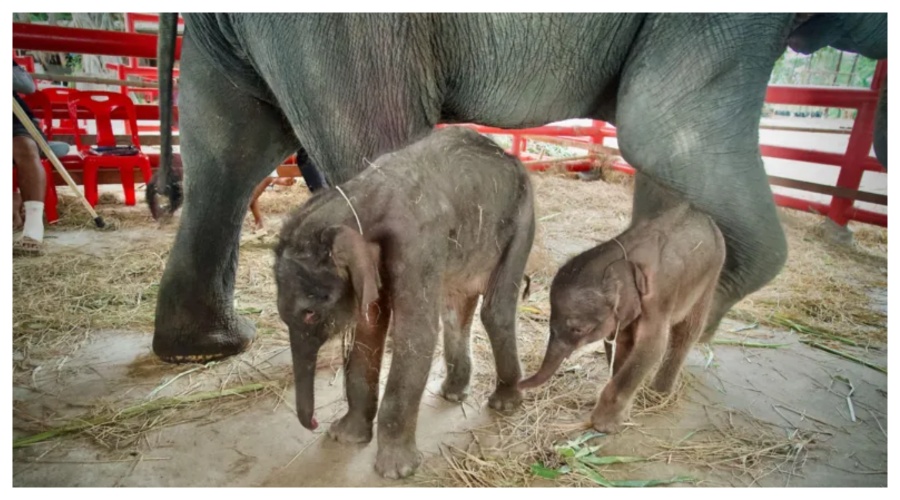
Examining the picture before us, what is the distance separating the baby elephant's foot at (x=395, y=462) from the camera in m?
1.39

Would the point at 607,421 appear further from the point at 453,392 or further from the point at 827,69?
the point at 827,69

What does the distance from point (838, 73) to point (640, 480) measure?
1.56 meters

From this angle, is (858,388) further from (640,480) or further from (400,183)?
(400,183)

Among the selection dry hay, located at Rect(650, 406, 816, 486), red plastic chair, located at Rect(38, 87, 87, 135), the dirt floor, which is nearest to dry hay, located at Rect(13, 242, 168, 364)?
the dirt floor

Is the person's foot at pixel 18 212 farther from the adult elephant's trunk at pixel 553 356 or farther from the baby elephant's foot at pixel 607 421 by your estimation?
the baby elephant's foot at pixel 607 421

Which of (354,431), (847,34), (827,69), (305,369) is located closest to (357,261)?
(305,369)

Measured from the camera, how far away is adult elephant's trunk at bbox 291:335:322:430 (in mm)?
1265

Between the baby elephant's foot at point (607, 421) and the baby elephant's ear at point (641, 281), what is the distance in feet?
1.18

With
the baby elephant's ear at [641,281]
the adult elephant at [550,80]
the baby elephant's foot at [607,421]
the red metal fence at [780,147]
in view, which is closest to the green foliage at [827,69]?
the red metal fence at [780,147]

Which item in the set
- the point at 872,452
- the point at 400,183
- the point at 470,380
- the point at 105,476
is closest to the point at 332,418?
the point at 470,380

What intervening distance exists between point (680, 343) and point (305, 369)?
1173 millimetres

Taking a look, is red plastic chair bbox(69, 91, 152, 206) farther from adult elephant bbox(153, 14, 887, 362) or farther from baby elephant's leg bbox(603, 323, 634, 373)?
baby elephant's leg bbox(603, 323, 634, 373)

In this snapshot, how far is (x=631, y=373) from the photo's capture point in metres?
1.59

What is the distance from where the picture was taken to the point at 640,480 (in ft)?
4.72
